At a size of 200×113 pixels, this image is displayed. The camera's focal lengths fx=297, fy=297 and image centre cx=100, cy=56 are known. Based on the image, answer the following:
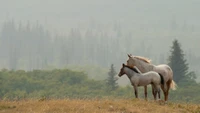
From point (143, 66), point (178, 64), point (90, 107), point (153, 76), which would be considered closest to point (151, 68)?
point (143, 66)

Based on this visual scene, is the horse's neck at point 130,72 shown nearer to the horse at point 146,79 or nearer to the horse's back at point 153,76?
the horse at point 146,79

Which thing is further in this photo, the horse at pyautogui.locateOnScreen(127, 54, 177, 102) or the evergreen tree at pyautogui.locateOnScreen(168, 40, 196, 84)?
the evergreen tree at pyautogui.locateOnScreen(168, 40, 196, 84)

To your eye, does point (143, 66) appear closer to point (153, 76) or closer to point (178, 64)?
point (153, 76)

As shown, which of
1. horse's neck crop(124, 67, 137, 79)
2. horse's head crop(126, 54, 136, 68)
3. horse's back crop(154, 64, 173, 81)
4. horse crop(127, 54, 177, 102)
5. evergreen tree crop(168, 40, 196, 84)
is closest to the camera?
horse's neck crop(124, 67, 137, 79)

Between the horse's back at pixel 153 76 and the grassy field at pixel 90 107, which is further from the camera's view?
the horse's back at pixel 153 76

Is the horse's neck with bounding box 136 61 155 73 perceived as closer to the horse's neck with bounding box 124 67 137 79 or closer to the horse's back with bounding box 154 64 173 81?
the horse's back with bounding box 154 64 173 81

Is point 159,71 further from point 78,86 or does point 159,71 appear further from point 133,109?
point 78,86

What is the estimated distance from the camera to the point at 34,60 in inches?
7441

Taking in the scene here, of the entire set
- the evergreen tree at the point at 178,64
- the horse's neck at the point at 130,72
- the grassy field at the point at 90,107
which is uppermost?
the evergreen tree at the point at 178,64

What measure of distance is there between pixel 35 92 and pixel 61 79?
517 inches

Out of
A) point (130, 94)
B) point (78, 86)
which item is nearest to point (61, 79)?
point (78, 86)

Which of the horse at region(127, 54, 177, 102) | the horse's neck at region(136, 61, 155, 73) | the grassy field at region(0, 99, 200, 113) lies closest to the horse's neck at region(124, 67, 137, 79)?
the horse at region(127, 54, 177, 102)

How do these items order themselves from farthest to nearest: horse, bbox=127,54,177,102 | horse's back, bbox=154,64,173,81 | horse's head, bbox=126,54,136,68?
horse's head, bbox=126,54,136,68 < horse, bbox=127,54,177,102 < horse's back, bbox=154,64,173,81

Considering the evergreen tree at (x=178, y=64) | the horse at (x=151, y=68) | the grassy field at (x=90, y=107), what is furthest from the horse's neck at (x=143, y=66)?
the evergreen tree at (x=178, y=64)
